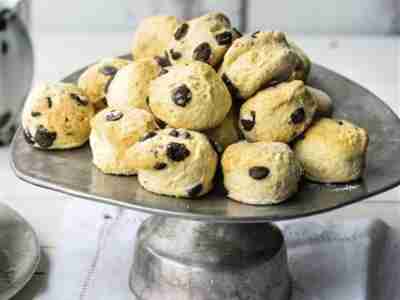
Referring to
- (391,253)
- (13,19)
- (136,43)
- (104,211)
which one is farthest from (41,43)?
(391,253)

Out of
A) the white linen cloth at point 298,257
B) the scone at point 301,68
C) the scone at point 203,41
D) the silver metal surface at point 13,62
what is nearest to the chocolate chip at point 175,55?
the scone at point 203,41

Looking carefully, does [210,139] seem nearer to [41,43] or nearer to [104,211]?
[104,211]

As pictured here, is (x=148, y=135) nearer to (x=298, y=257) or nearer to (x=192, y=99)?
(x=192, y=99)

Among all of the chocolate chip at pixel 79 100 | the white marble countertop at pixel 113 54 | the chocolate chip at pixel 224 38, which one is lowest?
the white marble countertop at pixel 113 54

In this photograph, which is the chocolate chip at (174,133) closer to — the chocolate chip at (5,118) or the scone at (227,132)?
the scone at (227,132)

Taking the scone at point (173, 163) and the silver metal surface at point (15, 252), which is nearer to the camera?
the scone at point (173, 163)

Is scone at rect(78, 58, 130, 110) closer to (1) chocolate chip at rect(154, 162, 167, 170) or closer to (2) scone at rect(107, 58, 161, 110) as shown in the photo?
(2) scone at rect(107, 58, 161, 110)

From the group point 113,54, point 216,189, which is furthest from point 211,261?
point 113,54
